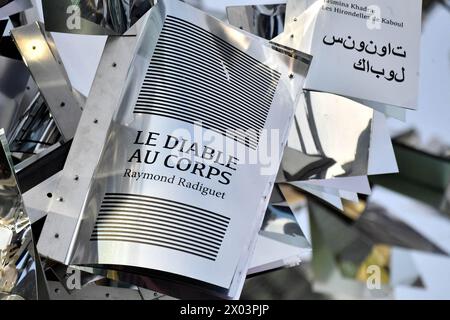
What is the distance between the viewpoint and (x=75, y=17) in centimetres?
188

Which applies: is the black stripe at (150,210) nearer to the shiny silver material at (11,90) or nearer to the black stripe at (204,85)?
the black stripe at (204,85)

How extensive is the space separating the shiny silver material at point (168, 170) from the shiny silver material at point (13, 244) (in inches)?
2.2

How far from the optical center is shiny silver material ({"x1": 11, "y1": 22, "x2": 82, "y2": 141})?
2.14 m

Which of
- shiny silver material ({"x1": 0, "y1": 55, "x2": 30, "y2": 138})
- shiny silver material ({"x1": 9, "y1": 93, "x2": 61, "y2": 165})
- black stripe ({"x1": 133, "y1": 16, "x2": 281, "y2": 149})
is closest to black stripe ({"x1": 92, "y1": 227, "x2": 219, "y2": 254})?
black stripe ({"x1": 133, "y1": 16, "x2": 281, "y2": 149})

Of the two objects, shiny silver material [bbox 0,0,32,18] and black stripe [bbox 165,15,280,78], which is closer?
black stripe [bbox 165,15,280,78]

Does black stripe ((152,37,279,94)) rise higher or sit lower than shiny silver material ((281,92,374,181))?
higher

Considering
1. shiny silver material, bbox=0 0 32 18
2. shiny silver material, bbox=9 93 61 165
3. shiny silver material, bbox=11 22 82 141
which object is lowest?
shiny silver material, bbox=9 93 61 165

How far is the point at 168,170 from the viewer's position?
1861 mm

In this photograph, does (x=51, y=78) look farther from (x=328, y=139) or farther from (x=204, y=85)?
(x=328, y=139)

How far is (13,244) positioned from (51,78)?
0.56 meters

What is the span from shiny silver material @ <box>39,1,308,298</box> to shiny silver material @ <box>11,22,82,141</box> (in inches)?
9.4

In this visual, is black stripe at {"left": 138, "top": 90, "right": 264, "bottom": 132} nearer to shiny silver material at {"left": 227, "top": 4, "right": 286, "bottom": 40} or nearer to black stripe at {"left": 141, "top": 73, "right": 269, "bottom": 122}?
black stripe at {"left": 141, "top": 73, "right": 269, "bottom": 122}
